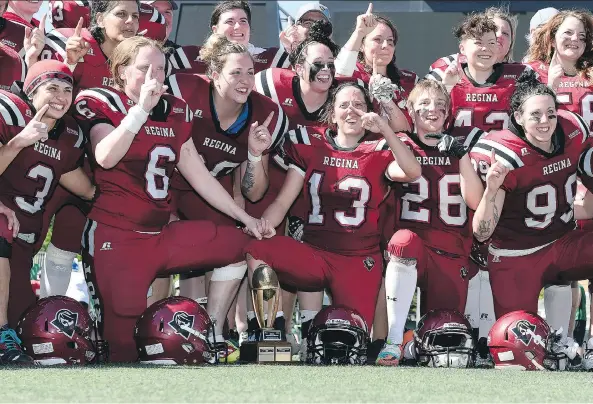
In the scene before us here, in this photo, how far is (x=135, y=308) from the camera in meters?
5.12

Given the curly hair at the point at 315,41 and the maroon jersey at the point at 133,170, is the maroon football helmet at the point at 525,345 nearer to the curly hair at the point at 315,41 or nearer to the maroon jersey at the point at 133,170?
the maroon jersey at the point at 133,170

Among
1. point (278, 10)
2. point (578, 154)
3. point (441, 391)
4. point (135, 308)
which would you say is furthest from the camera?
point (278, 10)

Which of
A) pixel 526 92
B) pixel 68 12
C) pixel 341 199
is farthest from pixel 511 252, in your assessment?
pixel 68 12

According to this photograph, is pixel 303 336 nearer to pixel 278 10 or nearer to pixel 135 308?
pixel 135 308

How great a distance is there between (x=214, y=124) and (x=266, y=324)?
44.8 inches

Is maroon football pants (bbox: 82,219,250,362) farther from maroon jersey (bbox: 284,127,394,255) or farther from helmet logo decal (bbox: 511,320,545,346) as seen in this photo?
helmet logo decal (bbox: 511,320,545,346)

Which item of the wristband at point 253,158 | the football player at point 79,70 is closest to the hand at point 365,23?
the wristband at point 253,158

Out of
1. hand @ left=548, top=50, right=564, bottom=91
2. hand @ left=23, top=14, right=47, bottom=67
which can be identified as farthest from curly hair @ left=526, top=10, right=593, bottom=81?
hand @ left=23, top=14, right=47, bottom=67

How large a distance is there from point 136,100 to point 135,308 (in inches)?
38.7

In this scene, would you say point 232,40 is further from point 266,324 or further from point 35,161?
point 266,324

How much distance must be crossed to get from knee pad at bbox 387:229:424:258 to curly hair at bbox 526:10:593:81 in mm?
1509

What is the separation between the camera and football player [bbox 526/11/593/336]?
5910 millimetres

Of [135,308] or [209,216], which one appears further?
[209,216]

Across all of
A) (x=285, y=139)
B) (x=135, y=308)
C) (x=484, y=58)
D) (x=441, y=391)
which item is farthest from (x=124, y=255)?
(x=484, y=58)
